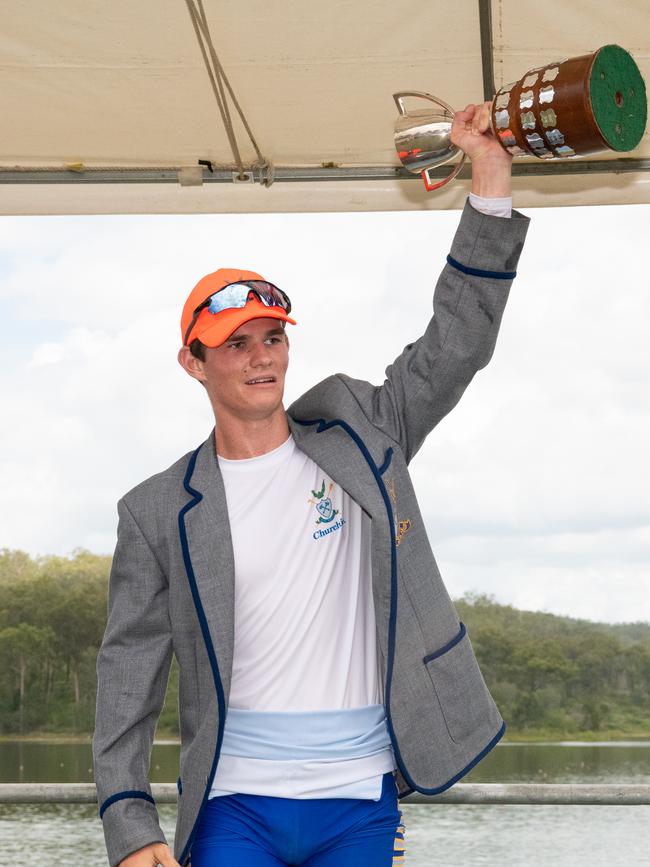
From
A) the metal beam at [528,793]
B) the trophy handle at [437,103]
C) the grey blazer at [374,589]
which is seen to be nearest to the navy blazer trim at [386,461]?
the grey blazer at [374,589]

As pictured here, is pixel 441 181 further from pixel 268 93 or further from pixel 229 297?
pixel 268 93

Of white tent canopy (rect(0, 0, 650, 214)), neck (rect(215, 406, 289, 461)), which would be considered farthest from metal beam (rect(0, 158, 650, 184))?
neck (rect(215, 406, 289, 461))

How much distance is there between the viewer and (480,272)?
1749 mm

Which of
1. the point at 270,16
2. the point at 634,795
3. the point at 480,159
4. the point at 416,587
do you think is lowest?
the point at 634,795

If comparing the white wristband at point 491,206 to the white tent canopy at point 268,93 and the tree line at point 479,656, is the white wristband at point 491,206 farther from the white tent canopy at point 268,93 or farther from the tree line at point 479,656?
the tree line at point 479,656

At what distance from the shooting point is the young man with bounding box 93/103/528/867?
167 cm

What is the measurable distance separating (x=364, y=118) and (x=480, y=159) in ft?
3.31

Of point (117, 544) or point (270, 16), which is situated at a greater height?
point (270, 16)

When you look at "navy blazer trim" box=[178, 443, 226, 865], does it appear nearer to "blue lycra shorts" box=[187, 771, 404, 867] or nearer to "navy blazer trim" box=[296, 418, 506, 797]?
"blue lycra shorts" box=[187, 771, 404, 867]

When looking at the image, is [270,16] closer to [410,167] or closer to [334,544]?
[410,167]

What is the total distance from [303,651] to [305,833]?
24 centimetres

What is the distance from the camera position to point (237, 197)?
2773 mm

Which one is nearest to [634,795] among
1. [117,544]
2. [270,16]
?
[117,544]

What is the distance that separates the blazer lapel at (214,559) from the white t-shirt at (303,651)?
1.0 inches
